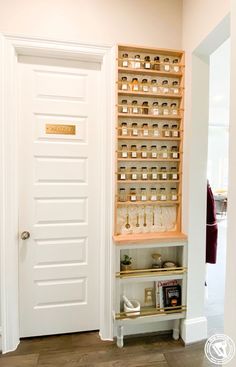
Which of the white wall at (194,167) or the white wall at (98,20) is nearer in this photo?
the white wall at (98,20)

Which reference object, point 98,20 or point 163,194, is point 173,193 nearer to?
point 163,194

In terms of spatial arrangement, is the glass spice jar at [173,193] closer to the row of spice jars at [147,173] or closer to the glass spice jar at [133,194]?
the row of spice jars at [147,173]

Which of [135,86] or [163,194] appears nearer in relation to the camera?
[135,86]

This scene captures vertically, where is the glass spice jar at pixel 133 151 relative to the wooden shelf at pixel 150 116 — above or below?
below

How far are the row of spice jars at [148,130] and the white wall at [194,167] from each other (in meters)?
0.12

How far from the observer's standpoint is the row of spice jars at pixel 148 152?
1.98m

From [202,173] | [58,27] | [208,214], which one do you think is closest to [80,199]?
[202,173]

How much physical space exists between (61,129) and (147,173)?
791mm

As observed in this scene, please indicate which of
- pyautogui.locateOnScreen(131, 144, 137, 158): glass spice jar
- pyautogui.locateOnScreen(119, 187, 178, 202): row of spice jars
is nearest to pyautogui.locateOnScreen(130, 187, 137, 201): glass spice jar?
pyautogui.locateOnScreen(119, 187, 178, 202): row of spice jars

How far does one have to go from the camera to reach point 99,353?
185 centimetres

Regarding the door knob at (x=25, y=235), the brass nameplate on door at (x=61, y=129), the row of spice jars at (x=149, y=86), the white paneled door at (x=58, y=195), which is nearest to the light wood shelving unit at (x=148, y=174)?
the row of spice jars at (x=149, y=86)

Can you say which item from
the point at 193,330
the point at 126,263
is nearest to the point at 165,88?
the point at 126,263

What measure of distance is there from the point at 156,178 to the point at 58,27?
140 cm

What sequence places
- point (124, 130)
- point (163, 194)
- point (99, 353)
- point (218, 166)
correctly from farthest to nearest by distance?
point (218, 166)
point (163, 194)
point (124, 130)
point (99, 353)
